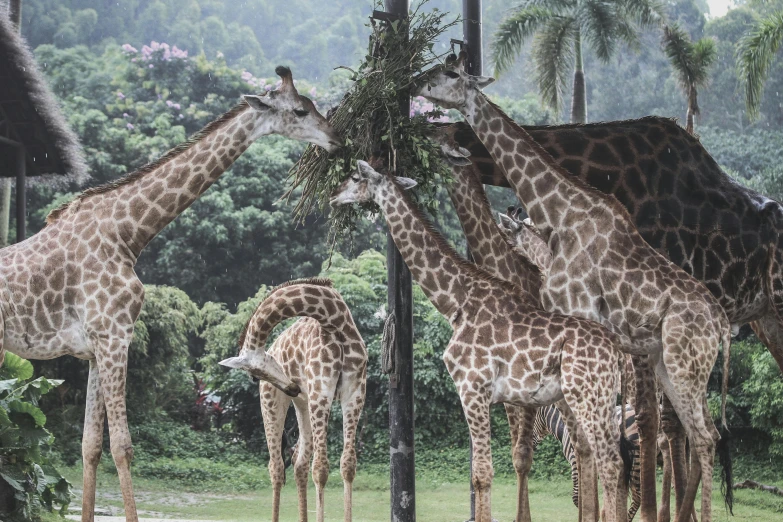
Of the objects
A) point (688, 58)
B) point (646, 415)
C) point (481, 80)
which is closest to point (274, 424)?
point (646, 415)

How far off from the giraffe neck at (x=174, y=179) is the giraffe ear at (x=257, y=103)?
9 centimetres

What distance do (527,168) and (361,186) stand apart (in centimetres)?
132

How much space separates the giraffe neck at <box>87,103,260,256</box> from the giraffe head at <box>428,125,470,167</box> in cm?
148

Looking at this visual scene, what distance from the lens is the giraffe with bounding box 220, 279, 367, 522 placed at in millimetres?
7191

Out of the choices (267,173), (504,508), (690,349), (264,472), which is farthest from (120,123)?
(690,349)

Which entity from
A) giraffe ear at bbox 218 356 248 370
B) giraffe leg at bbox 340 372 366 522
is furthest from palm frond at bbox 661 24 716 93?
giraffe ear at bbox 218 356 248 370

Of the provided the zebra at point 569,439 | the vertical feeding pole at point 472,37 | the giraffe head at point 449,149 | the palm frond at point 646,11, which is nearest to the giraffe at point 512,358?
the giraffe head at point 449,149

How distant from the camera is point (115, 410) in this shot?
6.48 metres

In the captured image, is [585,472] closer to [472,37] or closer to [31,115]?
[472,37]

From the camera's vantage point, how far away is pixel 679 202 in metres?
7.85

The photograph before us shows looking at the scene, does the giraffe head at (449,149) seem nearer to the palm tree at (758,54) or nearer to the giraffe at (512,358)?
the giraffe at (512,358)

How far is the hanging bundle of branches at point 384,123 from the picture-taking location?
7.41m

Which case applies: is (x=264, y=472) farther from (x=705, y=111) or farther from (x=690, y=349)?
(x=705, y=111)

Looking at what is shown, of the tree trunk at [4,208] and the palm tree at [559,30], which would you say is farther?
the palm tree at [559,30]
